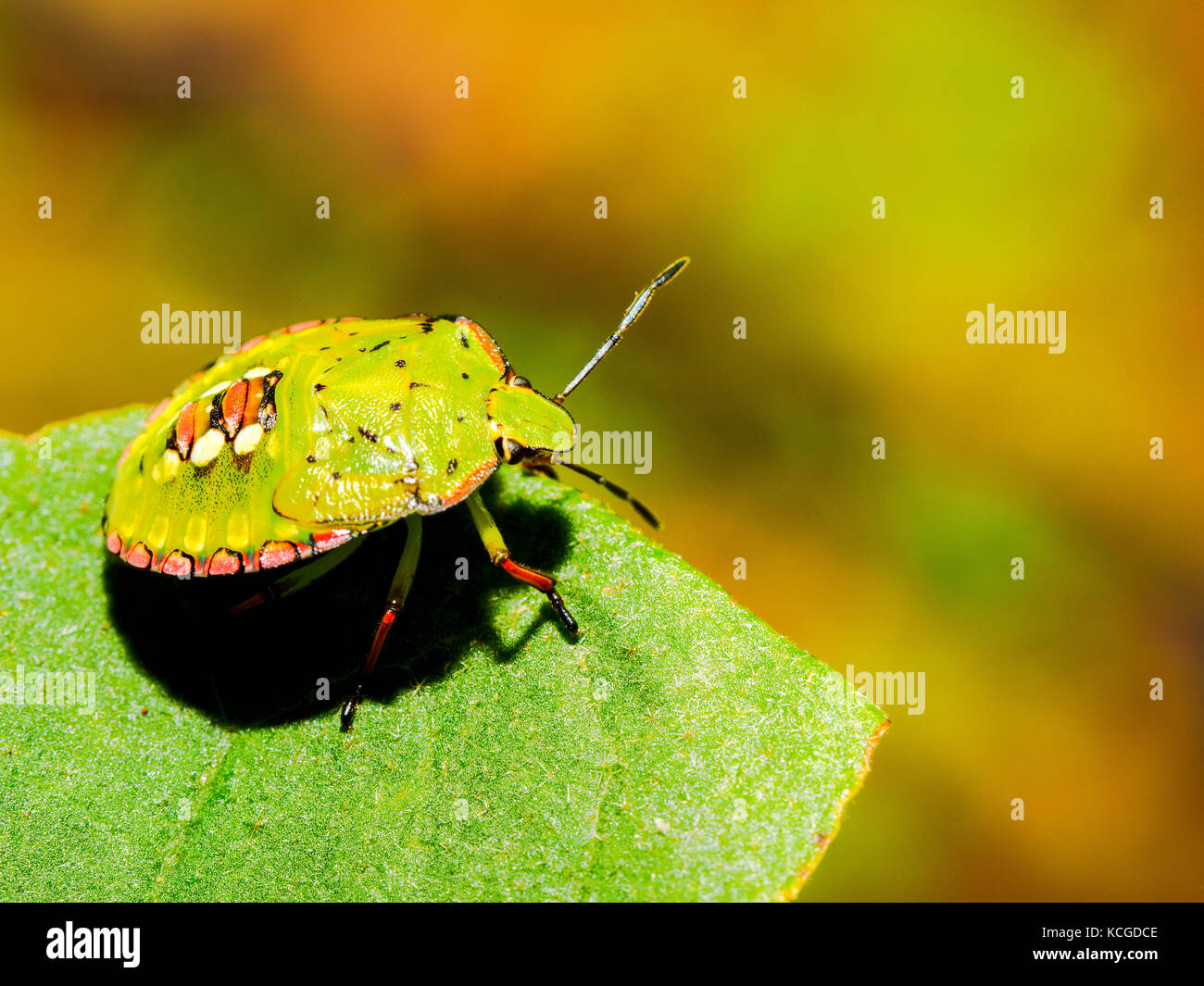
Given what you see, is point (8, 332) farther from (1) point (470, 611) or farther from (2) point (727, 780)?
(2) point (727, 780)

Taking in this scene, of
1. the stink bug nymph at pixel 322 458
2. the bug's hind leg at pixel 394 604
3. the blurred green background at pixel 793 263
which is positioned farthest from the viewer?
the blurred green background at pixel 793 263

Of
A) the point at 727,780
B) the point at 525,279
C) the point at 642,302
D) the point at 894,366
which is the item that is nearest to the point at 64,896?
the point at 727,780

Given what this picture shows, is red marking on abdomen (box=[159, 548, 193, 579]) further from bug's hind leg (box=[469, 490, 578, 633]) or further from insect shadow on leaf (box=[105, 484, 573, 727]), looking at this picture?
bug's hind leg (box=[469, 490, 578, 633])

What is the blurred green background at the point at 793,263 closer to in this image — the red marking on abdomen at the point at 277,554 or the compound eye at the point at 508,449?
the compound eye at the point at 508,449

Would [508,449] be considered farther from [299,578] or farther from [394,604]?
[299,578]

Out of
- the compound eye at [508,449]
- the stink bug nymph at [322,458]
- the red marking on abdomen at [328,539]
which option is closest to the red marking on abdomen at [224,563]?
the stink bug nymph at [322,458]
